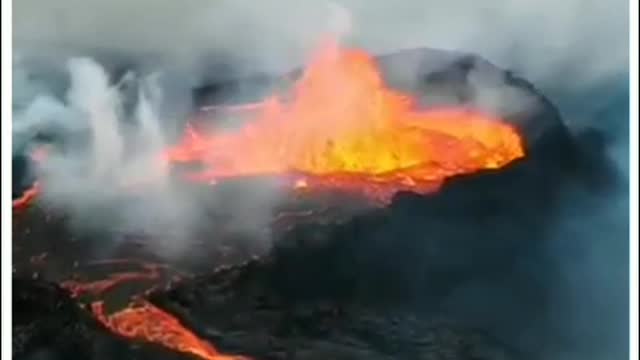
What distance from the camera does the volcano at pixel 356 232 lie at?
50.9 inches

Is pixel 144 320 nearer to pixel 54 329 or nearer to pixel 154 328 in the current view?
pixel 154 328

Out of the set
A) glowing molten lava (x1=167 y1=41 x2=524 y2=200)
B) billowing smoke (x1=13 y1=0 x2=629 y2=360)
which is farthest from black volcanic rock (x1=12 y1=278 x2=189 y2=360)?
glowing molten lava (x1=167 y1=41 x2=524 y2=200)

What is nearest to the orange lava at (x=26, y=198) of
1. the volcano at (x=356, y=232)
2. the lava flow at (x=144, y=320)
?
the volcano at (x=356, y=232)

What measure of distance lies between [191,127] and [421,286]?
0.37 metres

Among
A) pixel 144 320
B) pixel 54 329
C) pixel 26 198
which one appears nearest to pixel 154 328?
pixel 144 320

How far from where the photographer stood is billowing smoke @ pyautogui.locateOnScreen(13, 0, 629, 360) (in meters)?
1.29

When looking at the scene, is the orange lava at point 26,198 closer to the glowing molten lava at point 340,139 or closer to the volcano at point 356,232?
the volcano at point 356,232

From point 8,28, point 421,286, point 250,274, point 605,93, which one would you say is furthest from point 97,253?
point 605,93

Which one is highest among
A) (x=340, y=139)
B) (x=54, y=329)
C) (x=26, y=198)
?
(x=340, y=139)

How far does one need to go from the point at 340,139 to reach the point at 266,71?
0.44 ft

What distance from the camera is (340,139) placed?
1.31 meters

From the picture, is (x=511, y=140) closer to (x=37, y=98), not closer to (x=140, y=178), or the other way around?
(x=140, y=178)

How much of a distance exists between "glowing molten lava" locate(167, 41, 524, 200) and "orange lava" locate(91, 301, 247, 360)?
0.19 m

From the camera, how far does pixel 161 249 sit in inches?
51.2
